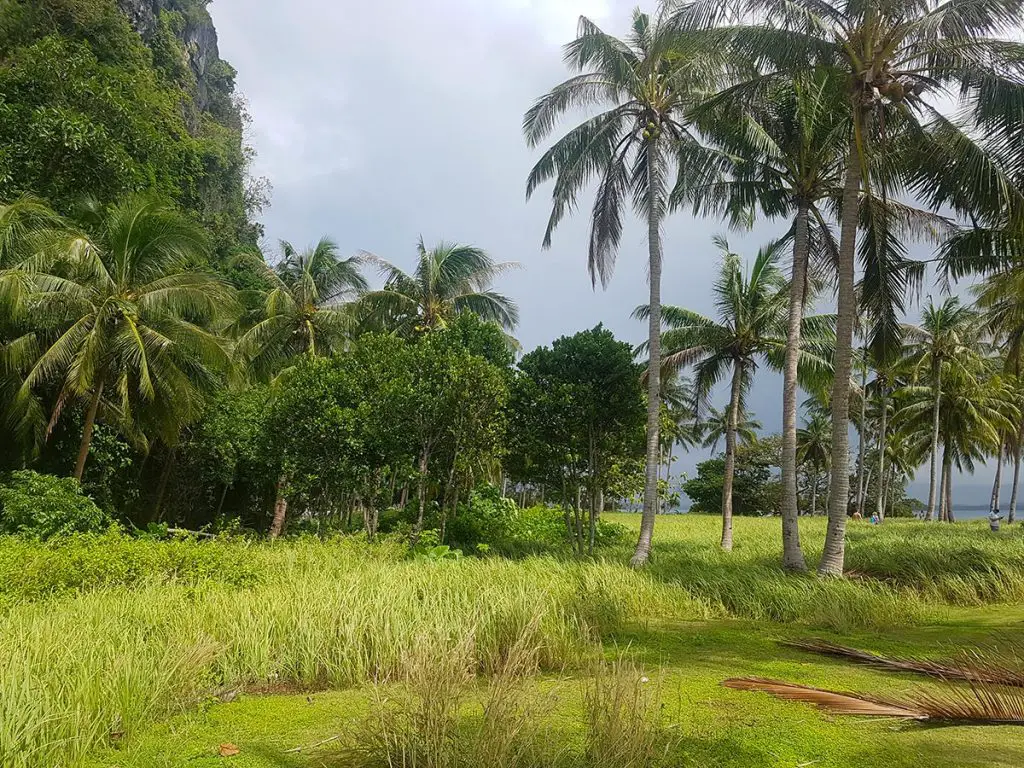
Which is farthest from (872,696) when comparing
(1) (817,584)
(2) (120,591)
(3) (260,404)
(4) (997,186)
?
(3) (260,404)

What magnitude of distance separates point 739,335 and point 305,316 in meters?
13.9

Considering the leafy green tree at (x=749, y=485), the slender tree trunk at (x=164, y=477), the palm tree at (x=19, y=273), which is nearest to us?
the palm tree at (x=19, y=273)

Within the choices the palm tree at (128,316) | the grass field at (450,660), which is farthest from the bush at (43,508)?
the grass field at (450,660)

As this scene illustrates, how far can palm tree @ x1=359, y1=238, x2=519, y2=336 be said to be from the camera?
20781 mm

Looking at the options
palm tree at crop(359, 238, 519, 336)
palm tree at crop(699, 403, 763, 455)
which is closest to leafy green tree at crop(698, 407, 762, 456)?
palm tree at crop(699, 403, 763, 455)

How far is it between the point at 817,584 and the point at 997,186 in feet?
22.8

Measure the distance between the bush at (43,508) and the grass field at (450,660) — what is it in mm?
3026

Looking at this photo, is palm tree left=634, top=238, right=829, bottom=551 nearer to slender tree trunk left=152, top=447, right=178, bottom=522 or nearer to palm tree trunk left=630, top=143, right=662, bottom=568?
palm tree trunk left=630, top=143, right=662, bottom=568

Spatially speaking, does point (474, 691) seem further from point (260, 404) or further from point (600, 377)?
point (260, 404)

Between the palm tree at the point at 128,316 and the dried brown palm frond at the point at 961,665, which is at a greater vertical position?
the palm tree at the point at 128,316

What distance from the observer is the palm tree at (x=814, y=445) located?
4451 centimetres

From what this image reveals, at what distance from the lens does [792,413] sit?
1159cm

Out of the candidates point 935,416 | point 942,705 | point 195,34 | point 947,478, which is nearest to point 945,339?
point 935,416

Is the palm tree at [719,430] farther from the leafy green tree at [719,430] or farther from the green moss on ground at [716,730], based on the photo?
the green moss on ground at [716,730]
